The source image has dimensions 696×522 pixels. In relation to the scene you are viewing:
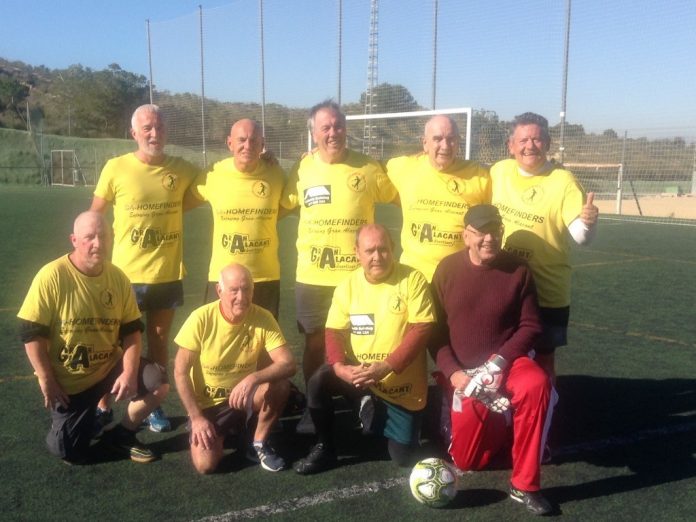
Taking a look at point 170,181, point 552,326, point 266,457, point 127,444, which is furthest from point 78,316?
point 552,326

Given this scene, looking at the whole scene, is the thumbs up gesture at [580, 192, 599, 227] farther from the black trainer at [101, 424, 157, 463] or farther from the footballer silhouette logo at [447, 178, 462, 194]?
the black trainer at [101, 424, 157, 463]

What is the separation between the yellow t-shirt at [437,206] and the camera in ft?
14.5

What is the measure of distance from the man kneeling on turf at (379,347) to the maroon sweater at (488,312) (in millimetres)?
158

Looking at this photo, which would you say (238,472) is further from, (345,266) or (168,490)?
(345,266)

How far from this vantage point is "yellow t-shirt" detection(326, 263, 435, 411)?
4.06 meters

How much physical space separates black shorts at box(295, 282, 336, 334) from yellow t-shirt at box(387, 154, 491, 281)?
55cm

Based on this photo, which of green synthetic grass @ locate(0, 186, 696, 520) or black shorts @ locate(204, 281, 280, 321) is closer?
green synthetic grass @ locate(0, 186, 696, 520)

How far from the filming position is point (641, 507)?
11.8ft

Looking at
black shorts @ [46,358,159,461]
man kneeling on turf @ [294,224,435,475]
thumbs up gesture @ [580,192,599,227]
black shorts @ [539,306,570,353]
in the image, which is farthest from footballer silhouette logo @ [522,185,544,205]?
black shorts @ [46,358,159,461]

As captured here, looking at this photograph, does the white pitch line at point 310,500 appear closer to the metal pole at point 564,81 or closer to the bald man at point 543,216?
the bald man at point 543,216

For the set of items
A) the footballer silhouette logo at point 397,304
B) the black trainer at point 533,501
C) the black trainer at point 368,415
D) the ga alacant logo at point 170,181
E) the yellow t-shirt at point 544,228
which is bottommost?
the black trainer at point 533,501

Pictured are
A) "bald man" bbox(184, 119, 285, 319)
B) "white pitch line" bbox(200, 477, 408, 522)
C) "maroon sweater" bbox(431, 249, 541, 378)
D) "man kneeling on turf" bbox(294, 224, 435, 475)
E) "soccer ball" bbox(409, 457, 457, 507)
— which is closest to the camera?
"white pitch line" bbox(200, 477, 408, 522)

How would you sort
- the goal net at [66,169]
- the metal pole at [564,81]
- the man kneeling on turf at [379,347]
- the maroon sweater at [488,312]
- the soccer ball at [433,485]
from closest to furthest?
the soccer ball at [433,485] < the maroon sweater at [488,312] < the man kneeling on turf at [379,347] < the metal pole at [564,81] < the goal net at [66,169]

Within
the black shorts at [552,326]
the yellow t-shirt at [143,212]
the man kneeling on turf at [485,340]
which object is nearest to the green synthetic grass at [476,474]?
the man kneeling on turf at [485,340]
